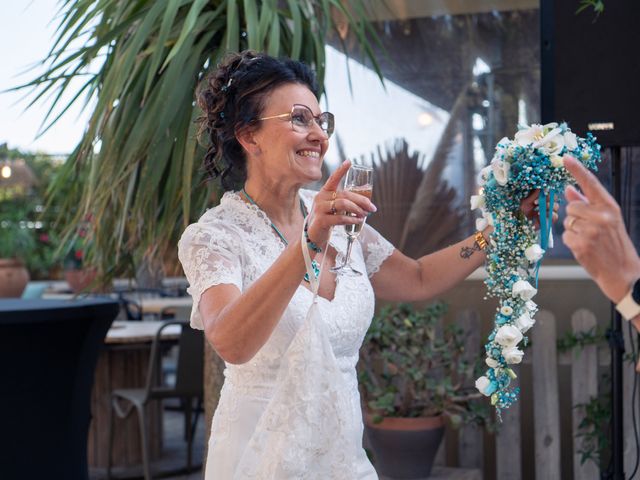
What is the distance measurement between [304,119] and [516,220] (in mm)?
516

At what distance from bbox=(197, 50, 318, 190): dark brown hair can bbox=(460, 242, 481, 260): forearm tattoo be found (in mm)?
→ 518

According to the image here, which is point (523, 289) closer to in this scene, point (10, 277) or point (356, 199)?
point (356, 199)

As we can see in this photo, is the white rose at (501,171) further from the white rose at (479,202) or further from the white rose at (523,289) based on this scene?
the white rose at (523,289)

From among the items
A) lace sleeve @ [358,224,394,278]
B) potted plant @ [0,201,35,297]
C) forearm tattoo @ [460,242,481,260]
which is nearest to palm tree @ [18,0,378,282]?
lace sleeve @ [358,224,394,278]

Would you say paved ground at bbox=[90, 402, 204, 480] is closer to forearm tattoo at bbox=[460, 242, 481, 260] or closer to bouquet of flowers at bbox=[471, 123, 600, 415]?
forearm tattoo at bbox=[460, 242, 481, 260]

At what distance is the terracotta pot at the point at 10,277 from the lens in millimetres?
6207

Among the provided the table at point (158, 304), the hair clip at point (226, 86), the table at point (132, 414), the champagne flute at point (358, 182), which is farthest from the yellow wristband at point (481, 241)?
the table at point (158, 304)

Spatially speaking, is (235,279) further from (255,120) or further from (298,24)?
(298,24)

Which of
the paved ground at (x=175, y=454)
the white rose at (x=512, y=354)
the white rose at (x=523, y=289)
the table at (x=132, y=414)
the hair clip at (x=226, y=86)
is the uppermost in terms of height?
the hair clip at (x=226, y=86)

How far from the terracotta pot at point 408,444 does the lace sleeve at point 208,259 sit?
1.74m

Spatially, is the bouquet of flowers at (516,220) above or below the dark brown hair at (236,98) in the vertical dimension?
below

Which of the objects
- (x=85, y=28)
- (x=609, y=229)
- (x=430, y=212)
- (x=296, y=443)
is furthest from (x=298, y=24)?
(x=609, y=229)

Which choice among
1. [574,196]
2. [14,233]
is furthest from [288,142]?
[14,233]

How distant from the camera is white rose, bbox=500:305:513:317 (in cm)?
196
